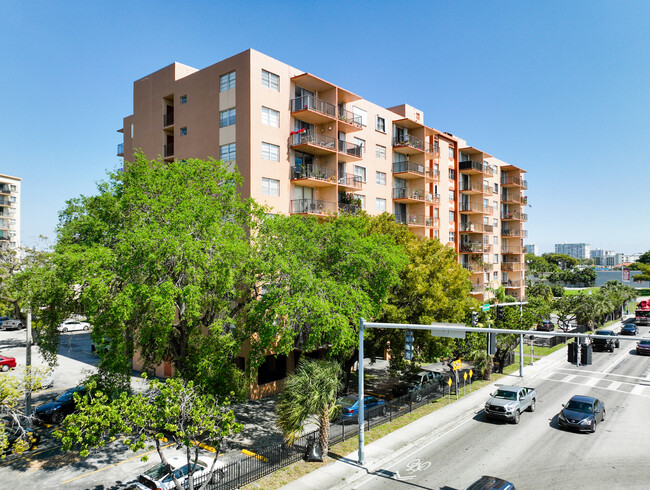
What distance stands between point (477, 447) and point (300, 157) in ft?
74.7

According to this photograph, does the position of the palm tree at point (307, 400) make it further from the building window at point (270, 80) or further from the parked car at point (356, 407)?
the building window at point (270, 80)

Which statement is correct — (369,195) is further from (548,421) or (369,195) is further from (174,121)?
(548,421)

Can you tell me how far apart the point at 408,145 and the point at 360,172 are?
24.1 ft

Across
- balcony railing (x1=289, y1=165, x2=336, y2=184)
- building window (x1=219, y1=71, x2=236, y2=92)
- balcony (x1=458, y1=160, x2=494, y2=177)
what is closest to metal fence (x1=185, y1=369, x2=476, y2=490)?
balcony railing (x1=289, y1=165, x2=336, y2=184)

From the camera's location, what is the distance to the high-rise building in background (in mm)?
29844

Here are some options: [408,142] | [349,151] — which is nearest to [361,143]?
[349,151]

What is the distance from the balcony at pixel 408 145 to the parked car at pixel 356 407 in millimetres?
26246

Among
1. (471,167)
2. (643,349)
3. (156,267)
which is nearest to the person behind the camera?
(156,267)

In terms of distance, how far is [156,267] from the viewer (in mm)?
17453

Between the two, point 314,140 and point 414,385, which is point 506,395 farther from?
point 314,140

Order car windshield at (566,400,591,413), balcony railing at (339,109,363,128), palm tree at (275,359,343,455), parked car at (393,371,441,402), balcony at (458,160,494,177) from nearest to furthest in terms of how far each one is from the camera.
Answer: palm tree at (275,359,343,455), car windshield at (566,400,591,413), parked car at (393,371,441,402), balcony railing at (339,109,363,128), balcony at (458,160,494,177)

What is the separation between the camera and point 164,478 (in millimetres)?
15195

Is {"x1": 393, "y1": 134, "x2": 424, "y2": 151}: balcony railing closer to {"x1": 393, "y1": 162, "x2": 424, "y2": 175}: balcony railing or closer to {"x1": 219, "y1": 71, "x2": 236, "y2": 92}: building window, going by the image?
A: {"x1": 393, "y1": 162, "x2": 424, "y2": 175}: balcony railing

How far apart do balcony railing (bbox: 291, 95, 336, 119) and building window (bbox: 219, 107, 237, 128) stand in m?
4.49
